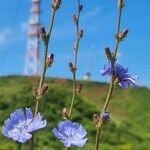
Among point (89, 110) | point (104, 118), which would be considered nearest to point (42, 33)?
point (104, 118)

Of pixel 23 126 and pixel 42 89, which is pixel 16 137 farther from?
pixel 42 89

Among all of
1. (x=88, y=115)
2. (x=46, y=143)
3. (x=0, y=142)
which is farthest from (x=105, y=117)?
(x=88, y=115)

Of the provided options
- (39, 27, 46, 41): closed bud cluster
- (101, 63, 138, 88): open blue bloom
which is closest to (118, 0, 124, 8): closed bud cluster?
(101, 63, 138, 88): open blue bloom

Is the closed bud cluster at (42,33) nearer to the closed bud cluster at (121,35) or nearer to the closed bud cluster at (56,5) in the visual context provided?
the closed bud cluster at (56,5)

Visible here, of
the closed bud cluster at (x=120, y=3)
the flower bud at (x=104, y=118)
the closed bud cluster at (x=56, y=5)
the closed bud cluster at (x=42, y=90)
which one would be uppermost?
the closed bud cluster at (x=120, y=3)

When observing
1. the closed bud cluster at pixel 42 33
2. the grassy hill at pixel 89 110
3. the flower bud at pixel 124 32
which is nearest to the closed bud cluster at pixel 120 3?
the flower bud at pixel 124 32

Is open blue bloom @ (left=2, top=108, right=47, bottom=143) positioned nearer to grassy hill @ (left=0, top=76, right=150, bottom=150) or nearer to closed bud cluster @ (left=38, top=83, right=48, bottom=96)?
closed bud cluster @ (left=38, top=83, right=48, bottom=96)

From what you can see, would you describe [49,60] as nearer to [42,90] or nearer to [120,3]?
[42,90]

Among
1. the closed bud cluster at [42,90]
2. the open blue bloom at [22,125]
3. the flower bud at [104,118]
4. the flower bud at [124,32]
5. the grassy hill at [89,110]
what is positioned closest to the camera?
the open blue bloom at [22,125]
